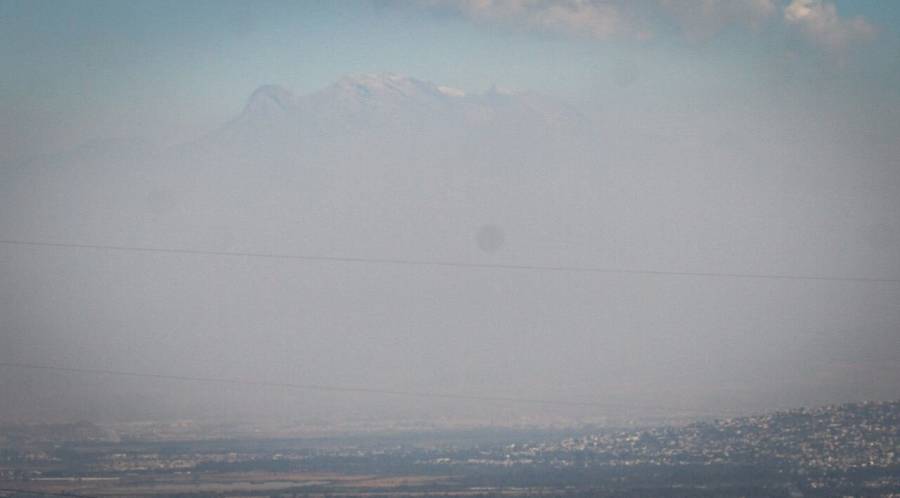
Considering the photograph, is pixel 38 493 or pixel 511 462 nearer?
pixel 38 493

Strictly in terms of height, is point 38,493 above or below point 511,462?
below

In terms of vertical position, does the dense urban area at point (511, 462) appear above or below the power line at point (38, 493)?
above

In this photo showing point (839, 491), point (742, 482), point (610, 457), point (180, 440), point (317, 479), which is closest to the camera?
point (839, 491)

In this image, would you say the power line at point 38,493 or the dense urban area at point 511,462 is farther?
the dense urban area at point 511,462

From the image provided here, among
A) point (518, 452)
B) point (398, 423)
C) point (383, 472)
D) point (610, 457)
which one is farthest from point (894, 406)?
point (398, 423)

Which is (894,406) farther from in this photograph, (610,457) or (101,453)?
(101,453)

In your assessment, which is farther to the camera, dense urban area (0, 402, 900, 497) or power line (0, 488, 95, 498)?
dense urban area (0, 402, 900, 497)

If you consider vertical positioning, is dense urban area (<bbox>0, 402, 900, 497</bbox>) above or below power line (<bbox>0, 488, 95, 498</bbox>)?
above

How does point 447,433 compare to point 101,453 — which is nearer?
point 101,453
